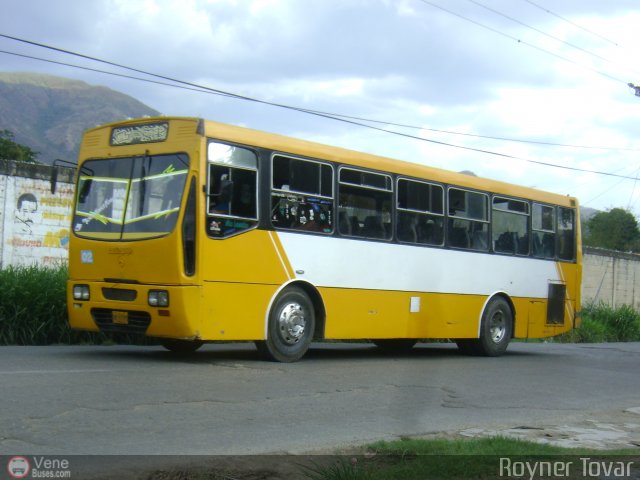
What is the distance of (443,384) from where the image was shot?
37.6 feet

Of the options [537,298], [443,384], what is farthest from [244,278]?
[537,298]

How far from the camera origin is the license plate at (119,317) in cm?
1120

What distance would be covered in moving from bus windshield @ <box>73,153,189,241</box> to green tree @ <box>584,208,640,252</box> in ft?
209

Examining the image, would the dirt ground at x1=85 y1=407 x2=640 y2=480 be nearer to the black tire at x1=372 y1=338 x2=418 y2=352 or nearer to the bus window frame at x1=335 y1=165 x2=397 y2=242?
the bus window frame at x1=335 y1=165 x2=397 y2=242

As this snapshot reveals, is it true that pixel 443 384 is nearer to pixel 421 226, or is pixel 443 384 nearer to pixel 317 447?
pixel 421 226

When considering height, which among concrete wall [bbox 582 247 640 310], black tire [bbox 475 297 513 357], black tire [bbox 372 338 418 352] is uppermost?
concrete wall [bbox 582 247 640 310]

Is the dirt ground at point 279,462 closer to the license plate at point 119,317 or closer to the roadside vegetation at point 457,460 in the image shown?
the roadside vegetation at point 457,460

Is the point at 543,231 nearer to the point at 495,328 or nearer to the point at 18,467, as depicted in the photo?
the point at 495,328

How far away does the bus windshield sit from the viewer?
11.1 meters

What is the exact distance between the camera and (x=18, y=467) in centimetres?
578

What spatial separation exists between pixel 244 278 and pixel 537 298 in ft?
25.5

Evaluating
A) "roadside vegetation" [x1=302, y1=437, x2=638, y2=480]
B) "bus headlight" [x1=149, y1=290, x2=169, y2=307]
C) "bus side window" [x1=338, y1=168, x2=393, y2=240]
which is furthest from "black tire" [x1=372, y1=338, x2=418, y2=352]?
"roadside vegetation" [x1=302, y1=437, x2=638, y2=480]
